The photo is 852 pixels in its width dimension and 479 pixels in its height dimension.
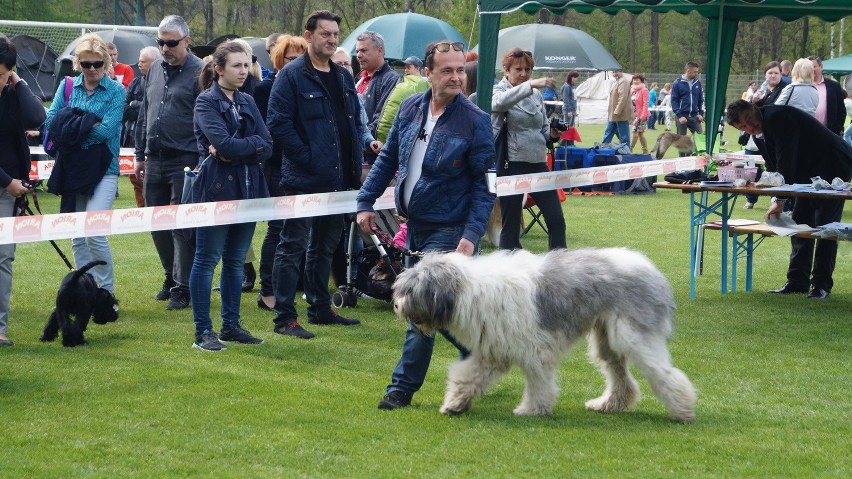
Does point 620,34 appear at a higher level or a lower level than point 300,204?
higher

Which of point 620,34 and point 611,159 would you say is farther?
point 620,34

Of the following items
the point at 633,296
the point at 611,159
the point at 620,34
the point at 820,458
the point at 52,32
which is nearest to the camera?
the point at 820,458

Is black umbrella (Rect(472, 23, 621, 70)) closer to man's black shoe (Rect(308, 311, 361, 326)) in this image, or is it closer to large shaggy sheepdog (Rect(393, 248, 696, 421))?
man's black shoe (Rect(308, 311, 361, 326))

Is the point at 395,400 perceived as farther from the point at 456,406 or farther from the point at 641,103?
the point at 641,103

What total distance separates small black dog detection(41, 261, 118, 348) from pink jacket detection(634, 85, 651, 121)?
71.0 feet

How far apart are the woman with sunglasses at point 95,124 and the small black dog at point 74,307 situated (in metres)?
0.74

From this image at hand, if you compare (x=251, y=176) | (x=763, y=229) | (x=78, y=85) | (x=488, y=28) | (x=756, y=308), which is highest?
(x=488, y=28)

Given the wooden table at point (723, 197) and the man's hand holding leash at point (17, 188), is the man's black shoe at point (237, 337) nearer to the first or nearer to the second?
the man's hand holding leash at point (17, 188)

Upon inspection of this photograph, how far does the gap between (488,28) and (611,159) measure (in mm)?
8487

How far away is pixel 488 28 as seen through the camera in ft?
27.6

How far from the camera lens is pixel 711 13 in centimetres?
1020

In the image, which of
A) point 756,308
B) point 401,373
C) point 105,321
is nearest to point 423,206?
point 401,373

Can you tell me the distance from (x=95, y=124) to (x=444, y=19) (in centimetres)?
4530

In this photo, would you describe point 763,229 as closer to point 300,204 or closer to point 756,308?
point 756,308
